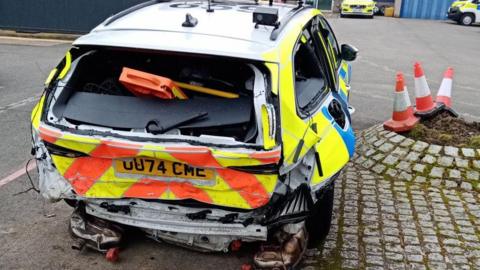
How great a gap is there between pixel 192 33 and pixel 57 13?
1371cm

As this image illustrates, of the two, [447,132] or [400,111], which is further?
[400,111]

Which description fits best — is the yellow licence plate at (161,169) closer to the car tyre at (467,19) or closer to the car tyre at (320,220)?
the car tyre at (320,220)

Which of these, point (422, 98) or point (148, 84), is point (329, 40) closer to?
point (422, 98)

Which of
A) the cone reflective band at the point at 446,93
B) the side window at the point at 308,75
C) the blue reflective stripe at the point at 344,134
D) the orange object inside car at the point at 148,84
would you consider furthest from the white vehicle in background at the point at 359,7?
the orange object inside car at the point at 148,84

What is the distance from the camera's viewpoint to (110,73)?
3748 mm

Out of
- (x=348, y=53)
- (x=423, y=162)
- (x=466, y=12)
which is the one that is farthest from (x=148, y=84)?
(x=466, y=12)

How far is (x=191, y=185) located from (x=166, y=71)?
98 cm

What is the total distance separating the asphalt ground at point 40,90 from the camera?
12.2ft

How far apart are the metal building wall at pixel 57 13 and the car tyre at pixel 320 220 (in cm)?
1290

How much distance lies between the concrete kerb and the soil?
6.5 inches

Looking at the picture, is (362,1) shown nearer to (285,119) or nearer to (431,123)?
(431,123)

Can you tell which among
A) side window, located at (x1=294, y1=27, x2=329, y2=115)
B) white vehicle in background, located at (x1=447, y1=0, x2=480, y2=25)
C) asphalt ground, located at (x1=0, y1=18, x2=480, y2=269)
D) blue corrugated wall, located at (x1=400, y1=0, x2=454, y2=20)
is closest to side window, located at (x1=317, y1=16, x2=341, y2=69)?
side window, located at (x1=294, y1=27, x2=329, y2=115)

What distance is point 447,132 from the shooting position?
5.70 meters

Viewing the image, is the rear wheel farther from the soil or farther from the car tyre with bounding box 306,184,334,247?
the car tyre with bounding box 306,184,334,247
